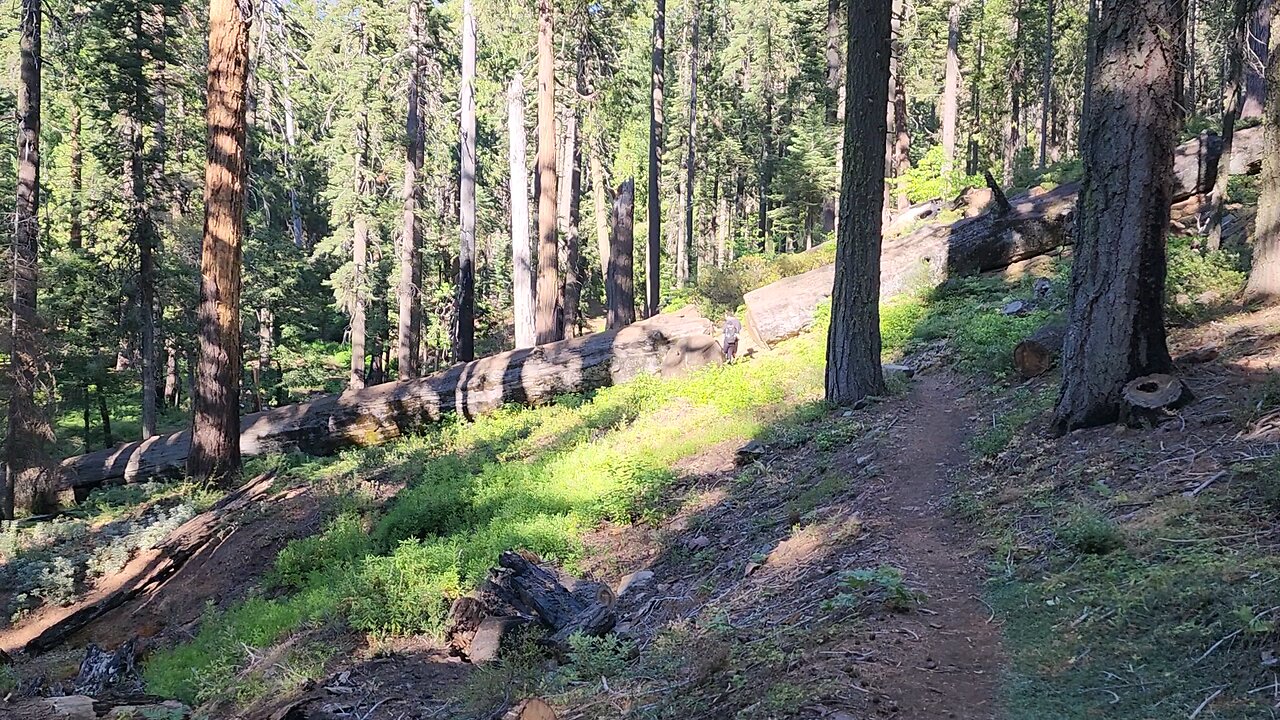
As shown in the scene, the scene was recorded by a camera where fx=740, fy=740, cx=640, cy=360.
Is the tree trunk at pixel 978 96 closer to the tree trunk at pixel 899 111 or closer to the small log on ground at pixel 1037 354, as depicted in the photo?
the tree trunk at pixel 899 111

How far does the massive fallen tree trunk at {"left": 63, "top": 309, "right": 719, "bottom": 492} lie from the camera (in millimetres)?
15445

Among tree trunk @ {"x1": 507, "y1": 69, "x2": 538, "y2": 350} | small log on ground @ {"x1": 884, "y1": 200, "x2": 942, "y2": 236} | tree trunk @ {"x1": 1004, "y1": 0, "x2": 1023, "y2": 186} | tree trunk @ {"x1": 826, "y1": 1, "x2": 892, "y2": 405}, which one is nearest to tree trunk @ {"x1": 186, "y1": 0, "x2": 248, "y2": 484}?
tree trunk @ {"x1": 826, "y1": 1, "x2": 892, "y2": 405}

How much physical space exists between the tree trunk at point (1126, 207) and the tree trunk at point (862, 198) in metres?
3.13

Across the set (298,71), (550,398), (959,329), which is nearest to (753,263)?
(550,398)

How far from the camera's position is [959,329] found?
12016mm

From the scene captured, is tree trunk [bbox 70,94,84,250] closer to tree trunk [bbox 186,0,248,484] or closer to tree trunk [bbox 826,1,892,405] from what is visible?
tree trunk [bbox 186,0,248,484]

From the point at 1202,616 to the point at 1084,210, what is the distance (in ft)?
12.9

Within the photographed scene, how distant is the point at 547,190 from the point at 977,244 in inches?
402

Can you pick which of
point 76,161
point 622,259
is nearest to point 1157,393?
point 622,259

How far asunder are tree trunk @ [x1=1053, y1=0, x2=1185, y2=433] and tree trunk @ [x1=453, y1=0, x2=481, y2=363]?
640 inches

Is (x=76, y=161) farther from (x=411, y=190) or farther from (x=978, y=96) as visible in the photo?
(x=978, y=96)

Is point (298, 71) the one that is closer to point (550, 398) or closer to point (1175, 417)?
point (550, 398)

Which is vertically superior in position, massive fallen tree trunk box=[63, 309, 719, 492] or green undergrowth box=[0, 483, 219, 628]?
massive fallen tree trunk box=[63, 309, 719, 492]

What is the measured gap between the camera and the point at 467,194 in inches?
827
